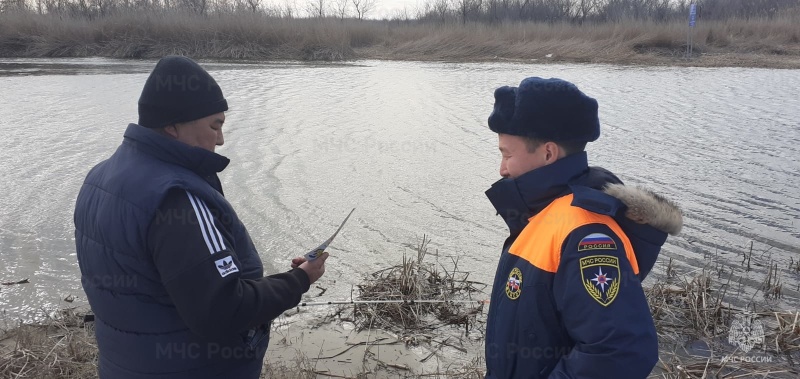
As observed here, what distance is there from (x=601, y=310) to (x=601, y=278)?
9 cm

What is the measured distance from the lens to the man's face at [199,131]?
7.23 feet

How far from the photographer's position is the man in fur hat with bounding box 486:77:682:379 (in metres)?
1.74

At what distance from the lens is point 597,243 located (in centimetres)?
179

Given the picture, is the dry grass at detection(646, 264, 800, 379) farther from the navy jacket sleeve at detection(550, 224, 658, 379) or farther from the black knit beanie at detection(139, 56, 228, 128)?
the black knit beanie at detection(139, 56, 228, 128)

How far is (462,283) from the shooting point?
17.3 ft

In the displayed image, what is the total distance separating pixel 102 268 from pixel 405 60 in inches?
1225

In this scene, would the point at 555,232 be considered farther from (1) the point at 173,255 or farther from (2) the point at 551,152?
(1) the point at 173,255

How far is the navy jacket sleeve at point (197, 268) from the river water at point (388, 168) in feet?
10.8

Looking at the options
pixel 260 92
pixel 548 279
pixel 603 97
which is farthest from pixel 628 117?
pixel 548 279

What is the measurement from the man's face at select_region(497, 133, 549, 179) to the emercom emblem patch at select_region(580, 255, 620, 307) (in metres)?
0.43

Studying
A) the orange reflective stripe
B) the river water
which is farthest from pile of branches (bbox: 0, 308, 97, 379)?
the orange reflective stripe

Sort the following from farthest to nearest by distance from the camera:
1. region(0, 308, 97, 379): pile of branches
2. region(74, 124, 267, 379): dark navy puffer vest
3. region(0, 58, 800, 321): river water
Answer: region(0, 58, 800, 321): river water → region(0, 308, 97, 379): pile of branches → region(74, 124, 267, 379): dark navy puffer vest

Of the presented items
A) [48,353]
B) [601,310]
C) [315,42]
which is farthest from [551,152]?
[315,42]

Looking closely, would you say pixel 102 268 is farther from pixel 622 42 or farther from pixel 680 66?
pixel 622 42
